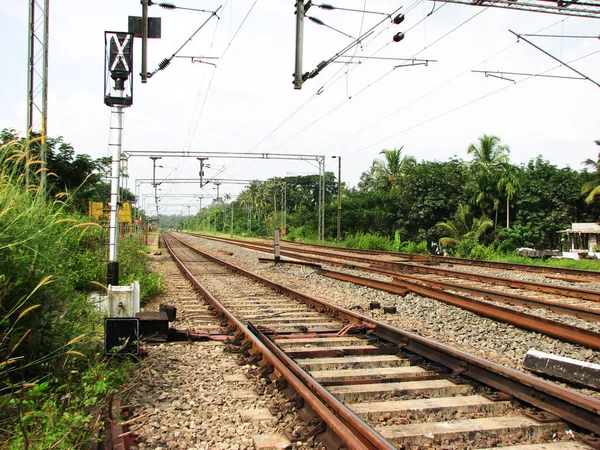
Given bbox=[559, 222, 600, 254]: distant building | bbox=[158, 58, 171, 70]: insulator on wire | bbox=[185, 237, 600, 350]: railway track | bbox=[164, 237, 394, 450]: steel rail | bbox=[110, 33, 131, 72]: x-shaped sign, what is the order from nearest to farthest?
bbox=[164, 237, 394, 450]: steel rail < bbox=[185, 237, 600, 350]: railway track < bbox=[110, 33, 131, 72]: x-shaped sign < bbox=[158, 58, 171, 70]: insulator on wire < bbox=[559, 222, 600, 254]: distant building

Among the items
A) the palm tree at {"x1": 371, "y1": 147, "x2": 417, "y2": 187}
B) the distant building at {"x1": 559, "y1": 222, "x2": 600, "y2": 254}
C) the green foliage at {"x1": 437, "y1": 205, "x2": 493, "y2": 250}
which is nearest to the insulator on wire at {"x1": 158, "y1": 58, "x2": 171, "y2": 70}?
the green foliage at {"x1": 437, "y1": 205, "x2": 493, "y2": 250}

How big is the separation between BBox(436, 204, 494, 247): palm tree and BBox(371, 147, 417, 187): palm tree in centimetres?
1876

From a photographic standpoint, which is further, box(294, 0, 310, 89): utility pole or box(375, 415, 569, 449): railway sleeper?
box(294, 0, 310, 89): utility pole

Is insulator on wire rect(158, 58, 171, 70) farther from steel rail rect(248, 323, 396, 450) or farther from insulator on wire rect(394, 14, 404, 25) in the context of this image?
steel rail rect(248, 323, 396, 450)

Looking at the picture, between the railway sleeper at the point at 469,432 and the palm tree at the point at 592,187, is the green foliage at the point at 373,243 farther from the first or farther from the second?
the railway sleeper at the point at 469,432

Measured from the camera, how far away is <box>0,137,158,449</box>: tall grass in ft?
11.5

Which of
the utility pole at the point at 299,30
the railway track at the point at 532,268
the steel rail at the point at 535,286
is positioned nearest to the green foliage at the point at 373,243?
the railway track at the point at 532,268

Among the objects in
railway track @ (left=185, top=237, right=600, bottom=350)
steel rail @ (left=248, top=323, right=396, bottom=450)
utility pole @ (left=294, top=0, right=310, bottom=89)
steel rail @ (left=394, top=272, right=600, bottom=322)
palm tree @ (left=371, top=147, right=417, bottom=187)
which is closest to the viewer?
steel rail @ (left=248, top=323, right=396, bottom=450)

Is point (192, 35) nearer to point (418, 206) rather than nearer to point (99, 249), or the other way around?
point (99, 249)

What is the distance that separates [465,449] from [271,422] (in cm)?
138

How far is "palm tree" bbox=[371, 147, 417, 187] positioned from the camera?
52.2m

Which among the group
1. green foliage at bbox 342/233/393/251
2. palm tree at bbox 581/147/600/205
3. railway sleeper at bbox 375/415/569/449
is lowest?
railway sleeper at bbox 375/415/569/449

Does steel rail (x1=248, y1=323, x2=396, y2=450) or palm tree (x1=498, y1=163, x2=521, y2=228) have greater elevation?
palm tree (x1=498, y1=163, x2=521, y2=228)

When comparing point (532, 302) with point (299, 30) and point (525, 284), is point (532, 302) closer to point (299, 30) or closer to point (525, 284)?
point (525, 284)
